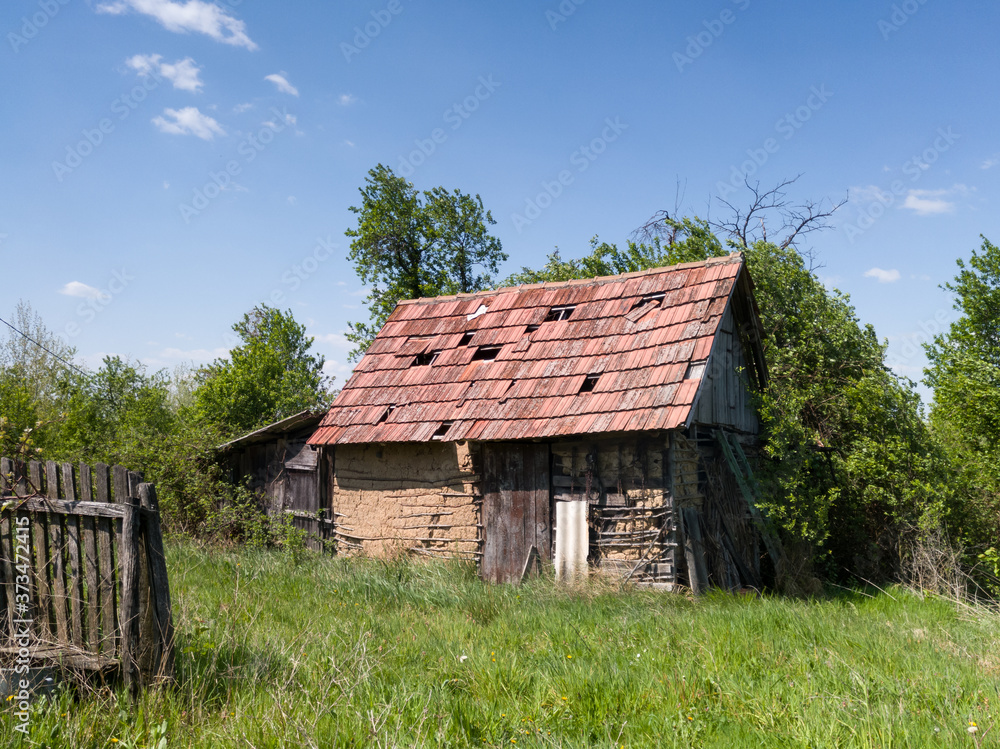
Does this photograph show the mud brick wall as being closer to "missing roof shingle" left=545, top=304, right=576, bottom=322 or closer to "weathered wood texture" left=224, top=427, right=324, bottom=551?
"missing roof shingle" left=545, top=304, right=576, bottom=322

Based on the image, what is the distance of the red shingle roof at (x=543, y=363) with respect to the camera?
989cm

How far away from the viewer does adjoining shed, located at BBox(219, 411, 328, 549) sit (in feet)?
42.1

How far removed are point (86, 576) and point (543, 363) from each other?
7916mm

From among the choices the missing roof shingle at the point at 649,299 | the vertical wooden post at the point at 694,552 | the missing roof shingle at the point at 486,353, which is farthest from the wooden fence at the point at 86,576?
the missing roof shingle at the point at 649,299

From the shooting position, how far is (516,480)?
10.4 m

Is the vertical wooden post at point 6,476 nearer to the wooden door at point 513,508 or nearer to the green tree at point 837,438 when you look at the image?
the wooden door at point 513,508

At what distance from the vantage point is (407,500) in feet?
37.0

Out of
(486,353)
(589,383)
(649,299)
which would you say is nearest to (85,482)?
A: (589,383)

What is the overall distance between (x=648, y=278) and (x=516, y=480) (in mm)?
4362

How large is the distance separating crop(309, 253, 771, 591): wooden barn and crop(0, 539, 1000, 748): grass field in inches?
86.3

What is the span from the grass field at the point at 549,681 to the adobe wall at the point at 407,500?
3.06 metres

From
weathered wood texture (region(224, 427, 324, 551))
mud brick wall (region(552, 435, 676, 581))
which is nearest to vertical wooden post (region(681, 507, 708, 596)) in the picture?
mud brick wall (region(552, 435, 676, 581))

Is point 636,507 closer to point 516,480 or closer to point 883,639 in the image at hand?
point 516,480

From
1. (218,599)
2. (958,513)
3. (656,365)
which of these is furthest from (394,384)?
(958,513)
